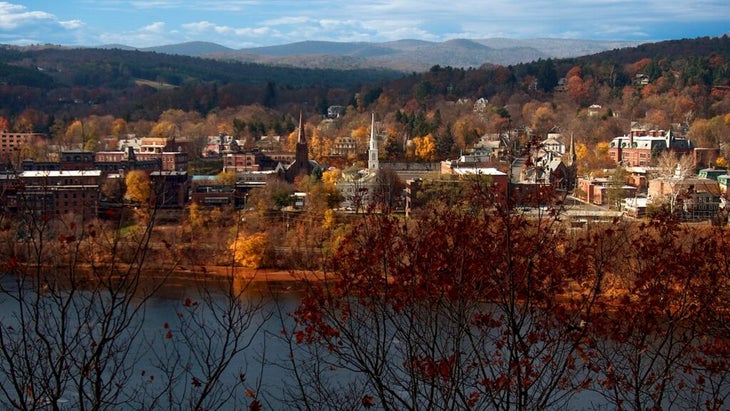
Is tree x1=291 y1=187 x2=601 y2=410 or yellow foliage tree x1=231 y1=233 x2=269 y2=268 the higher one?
tree x1=291 y1=187 x2=601 y2=410

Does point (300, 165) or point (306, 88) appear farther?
point (306, 88)

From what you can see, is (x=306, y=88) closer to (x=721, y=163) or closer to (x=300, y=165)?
(x=300, y=165)

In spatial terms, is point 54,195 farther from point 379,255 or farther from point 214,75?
point 214,75

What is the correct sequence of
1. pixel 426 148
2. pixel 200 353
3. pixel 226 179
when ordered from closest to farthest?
pixel 200 353
pixel 226 179
pixel 426 148

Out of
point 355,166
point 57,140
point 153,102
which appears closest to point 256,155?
point 355,166

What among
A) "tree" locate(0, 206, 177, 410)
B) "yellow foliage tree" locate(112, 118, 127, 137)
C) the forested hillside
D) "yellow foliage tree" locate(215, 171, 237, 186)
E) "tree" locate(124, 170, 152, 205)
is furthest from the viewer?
"yellow foliage tree" locate(112, 118, 127, 137)

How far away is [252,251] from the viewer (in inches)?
420

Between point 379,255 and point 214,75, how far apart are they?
42760mm

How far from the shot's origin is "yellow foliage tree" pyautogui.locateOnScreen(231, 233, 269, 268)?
10.6 metres

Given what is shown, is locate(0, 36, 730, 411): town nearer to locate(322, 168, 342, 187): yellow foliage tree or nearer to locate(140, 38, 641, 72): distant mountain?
locate(322, 168, 342, 187): yellow foliage tree

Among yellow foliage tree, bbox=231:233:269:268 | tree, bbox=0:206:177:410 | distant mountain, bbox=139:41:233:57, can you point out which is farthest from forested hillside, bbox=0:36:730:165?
distant mountain, bbox=139:41:233:57

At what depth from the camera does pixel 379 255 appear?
2.52 m

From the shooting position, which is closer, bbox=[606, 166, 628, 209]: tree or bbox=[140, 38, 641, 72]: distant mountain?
bbox=[606, 166, 628, 209]: tree

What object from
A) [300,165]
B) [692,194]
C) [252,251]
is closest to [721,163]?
[692,194]
